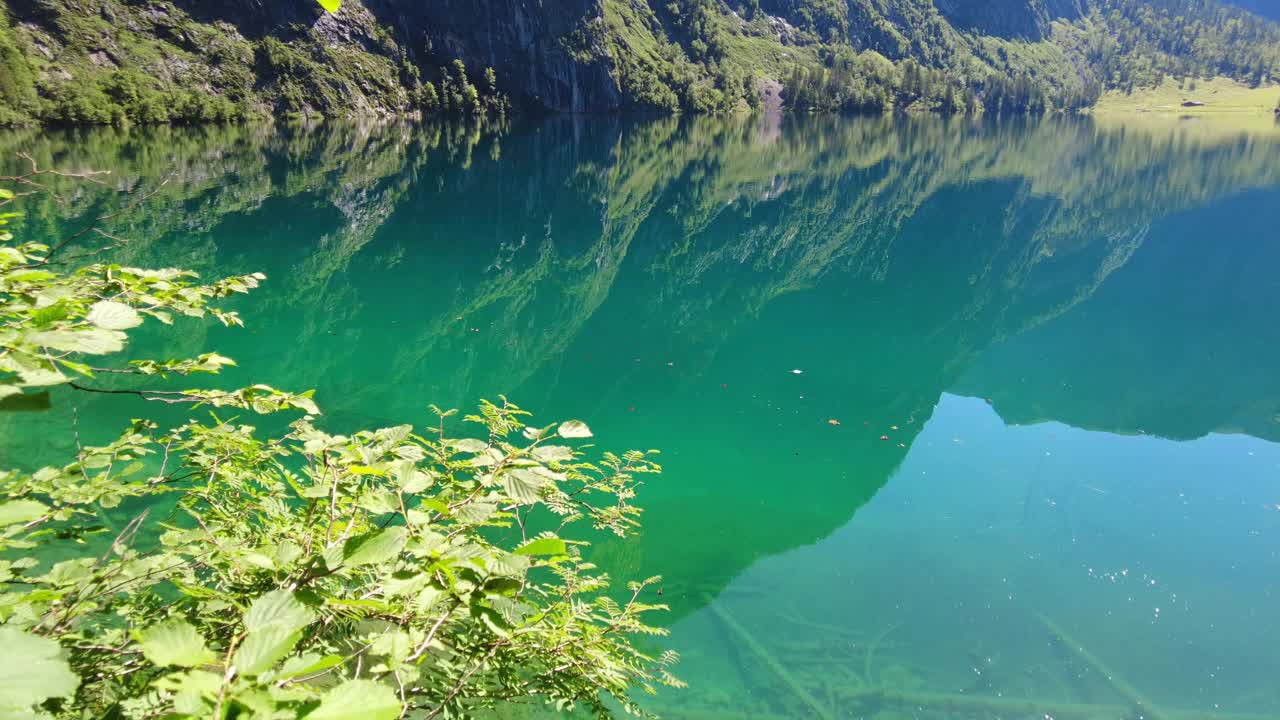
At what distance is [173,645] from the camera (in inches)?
46.3

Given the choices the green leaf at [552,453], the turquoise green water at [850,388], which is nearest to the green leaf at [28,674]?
the green leaf at [552,453]

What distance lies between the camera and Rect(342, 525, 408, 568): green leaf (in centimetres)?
146

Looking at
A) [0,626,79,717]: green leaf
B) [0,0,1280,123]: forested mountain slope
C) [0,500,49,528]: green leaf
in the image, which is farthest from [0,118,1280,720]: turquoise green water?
[0,0,1280,123]: forested mountain slope

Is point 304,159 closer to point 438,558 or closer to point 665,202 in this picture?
point 665,202

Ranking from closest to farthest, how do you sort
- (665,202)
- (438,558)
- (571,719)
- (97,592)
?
1. (438,558)
2. (97,592)
3. (571,719)
4. (665,202)

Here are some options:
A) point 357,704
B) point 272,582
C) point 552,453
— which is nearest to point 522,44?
point 272,582

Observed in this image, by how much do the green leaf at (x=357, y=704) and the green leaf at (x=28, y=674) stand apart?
31cm

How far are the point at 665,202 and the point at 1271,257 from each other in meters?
30.8

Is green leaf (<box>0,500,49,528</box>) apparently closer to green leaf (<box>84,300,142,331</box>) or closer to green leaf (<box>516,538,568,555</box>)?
green leaf (<box>84,300,142,331</box>)

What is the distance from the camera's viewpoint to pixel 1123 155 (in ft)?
251

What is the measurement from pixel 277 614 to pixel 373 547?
12.2 inches

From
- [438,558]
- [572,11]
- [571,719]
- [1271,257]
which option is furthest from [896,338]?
[572,11]

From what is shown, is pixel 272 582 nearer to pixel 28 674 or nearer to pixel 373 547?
pixel 373 547

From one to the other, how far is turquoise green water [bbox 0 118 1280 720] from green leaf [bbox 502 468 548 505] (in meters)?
4.96
